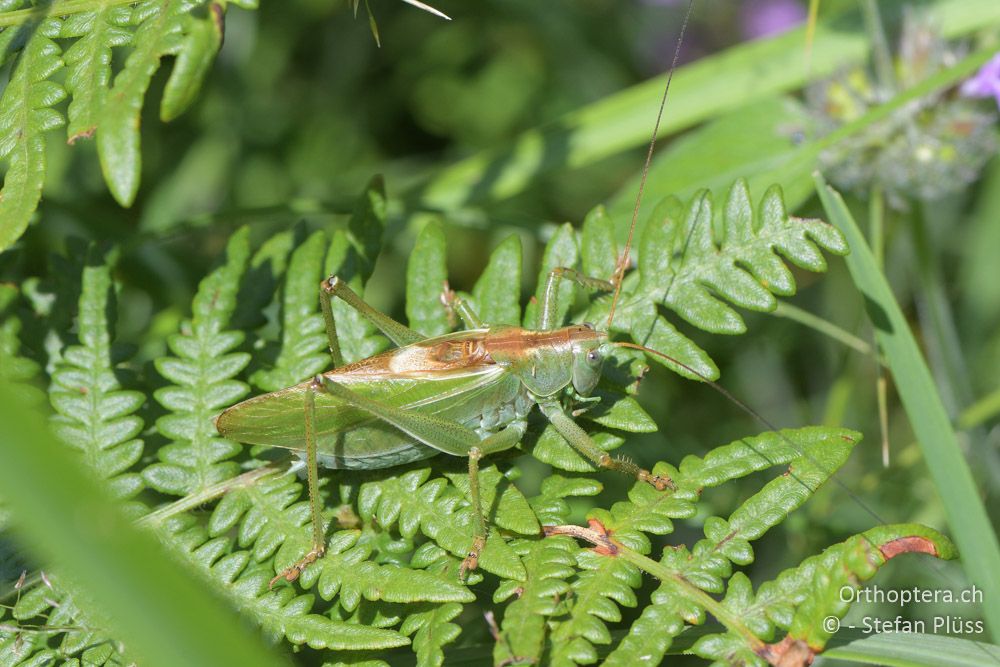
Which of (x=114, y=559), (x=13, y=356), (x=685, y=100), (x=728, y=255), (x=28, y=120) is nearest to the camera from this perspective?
(x=114, y=559)

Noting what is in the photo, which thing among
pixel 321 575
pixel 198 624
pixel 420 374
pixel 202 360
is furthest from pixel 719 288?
pixel 198 624

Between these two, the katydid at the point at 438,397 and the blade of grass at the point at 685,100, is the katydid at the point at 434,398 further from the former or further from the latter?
the blade of grass at the point at 685,100

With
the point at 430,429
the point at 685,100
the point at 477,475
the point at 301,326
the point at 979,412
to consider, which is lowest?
the point at 477,475

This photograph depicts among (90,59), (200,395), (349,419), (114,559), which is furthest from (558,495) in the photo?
(90,59)

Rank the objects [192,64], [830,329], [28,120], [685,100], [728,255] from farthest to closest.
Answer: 1. [685,100]
2. [830,329]
3. [728,255]
4. [28,120]
5. [192,64]

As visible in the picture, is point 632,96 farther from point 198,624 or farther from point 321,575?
point 198,624

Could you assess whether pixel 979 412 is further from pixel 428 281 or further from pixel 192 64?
pixel 192 64

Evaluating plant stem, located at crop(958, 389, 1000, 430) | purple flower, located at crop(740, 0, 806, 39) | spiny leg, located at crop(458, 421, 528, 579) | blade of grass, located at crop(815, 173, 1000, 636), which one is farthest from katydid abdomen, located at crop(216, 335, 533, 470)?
purple flower, located at crop(740, 0, 806, 39)
